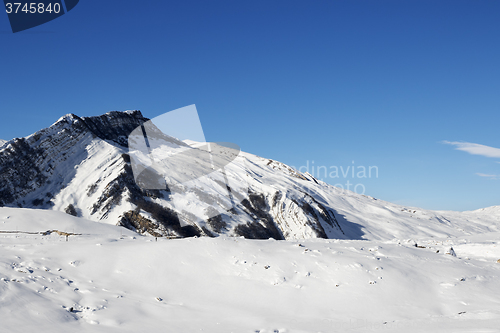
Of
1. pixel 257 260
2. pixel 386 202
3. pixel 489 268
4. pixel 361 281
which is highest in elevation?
pixel 257 260

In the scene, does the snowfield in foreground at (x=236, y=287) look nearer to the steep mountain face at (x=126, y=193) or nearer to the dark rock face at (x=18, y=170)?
the steep mountain face at (x=126, y=193)

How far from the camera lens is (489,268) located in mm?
16672

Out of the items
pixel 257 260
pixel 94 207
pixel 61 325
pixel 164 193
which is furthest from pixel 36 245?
pixel 164 193

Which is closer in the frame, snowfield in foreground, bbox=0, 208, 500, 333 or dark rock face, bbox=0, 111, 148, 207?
snowfield in foreground, bbox=0, 208, 500, 333

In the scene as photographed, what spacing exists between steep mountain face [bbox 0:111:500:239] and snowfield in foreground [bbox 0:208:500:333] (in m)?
19.8

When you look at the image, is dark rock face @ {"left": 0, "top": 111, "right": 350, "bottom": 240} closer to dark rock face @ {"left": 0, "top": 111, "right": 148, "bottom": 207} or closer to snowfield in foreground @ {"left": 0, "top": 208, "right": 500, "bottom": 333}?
dark rock face @ {"left": 0, "top": 111, "right": 148, "bottom": 207}

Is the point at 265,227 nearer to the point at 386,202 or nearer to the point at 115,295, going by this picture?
the point at 115,295

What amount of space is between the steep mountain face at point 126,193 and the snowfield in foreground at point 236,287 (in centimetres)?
1977

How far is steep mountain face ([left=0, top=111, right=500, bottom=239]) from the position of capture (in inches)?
1480

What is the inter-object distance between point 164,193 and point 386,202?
227 feet

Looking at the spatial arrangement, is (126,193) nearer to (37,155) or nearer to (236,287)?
(37,155)

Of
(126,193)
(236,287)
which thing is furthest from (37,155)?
(236,287)

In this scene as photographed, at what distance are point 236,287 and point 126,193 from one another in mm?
28592

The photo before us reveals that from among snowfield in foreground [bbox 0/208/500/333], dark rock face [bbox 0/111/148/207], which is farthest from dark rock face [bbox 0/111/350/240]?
snowfield in foreground [bbox 0/208/500/333]
